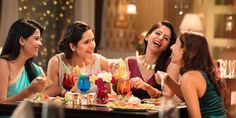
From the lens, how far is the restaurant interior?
617 cm

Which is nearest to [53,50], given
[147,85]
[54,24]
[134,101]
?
[54,24]

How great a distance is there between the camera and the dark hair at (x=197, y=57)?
10.7 feet

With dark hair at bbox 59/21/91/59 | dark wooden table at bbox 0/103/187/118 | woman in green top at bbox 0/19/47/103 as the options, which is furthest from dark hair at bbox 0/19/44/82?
dark wooden table at bbox 0/103/187/118

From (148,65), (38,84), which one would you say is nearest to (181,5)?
(148,65)

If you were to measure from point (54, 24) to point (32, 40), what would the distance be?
306 centimetres

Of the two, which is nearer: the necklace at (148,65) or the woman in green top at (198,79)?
the woman in green top at (198,79)

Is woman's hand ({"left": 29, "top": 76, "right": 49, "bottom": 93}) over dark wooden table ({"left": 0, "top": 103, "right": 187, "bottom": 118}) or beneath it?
over

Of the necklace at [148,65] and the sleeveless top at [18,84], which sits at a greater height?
the necklace at [148,65]

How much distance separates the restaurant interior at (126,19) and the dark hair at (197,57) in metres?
2.60

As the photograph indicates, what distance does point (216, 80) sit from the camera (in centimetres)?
324

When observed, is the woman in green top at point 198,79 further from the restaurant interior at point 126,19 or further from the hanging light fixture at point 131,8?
the hanging light fixture at point 131,8

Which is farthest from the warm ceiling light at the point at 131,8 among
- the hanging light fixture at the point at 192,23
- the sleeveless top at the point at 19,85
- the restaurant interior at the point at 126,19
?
the sleeveless top at the point at 19,85

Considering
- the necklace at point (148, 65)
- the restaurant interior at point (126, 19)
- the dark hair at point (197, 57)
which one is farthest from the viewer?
the restaurant interior at point (126, 19)

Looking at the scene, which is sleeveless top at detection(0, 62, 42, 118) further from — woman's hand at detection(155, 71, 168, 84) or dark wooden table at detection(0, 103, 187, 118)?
woman's hand at detection(155, 71, 168, 84)
